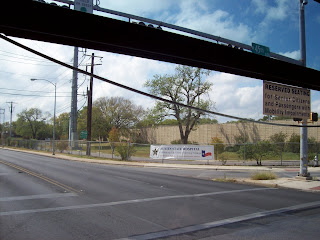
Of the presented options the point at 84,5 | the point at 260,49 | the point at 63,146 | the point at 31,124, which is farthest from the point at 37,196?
the point at 31,124

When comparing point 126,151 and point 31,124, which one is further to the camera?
point 31,124

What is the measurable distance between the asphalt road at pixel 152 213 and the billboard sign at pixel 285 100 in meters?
3.17

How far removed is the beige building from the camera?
40062 millimetres

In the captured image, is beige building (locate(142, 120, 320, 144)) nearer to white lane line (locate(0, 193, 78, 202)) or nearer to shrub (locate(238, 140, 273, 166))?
shrub (locate(238, 140, 273, 166))

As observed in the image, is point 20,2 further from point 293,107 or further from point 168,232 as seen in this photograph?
point 293,107

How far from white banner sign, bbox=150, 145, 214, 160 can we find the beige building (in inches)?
615

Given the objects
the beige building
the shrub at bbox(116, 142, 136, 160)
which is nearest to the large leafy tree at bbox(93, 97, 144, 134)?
the beige building

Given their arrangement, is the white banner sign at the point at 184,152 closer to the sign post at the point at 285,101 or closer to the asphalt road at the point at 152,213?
the sign post at the point at 285,101

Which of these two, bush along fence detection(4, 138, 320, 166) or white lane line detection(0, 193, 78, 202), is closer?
white lane line detection(0, 193, 78, 202)

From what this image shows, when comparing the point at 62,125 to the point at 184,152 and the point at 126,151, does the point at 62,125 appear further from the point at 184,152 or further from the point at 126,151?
the point at 184,152

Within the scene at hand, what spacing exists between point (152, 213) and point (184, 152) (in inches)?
751

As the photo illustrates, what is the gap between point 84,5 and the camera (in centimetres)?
749

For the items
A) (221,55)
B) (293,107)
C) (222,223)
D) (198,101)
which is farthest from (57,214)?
(198,101)

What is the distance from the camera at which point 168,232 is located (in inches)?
243
